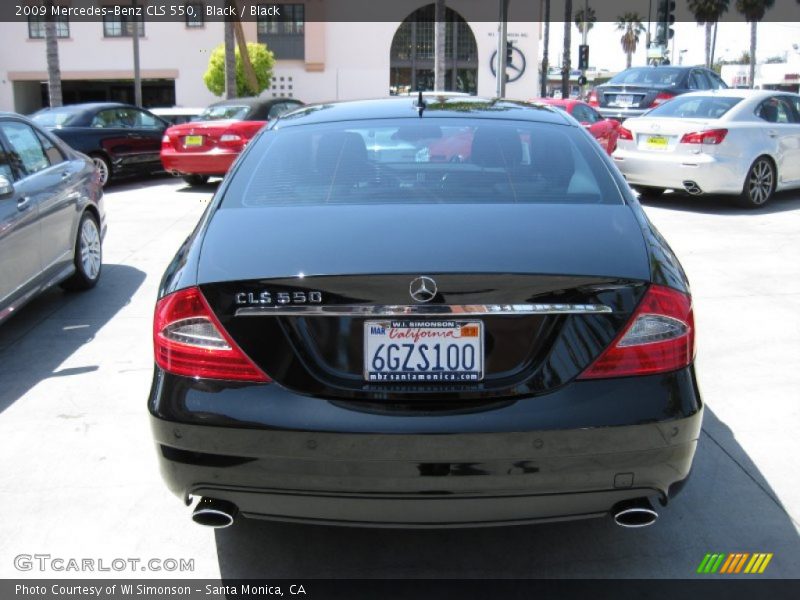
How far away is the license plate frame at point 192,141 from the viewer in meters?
13.2

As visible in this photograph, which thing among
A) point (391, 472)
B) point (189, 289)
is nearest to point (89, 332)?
point (189, 289)

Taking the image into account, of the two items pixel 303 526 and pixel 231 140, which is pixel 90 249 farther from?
pixel 231 140

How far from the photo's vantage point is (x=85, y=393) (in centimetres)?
484

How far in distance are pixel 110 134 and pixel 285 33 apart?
117 ft

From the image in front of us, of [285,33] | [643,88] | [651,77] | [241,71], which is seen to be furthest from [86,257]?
[285,33]

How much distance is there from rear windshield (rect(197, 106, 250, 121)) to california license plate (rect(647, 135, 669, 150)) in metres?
6.02

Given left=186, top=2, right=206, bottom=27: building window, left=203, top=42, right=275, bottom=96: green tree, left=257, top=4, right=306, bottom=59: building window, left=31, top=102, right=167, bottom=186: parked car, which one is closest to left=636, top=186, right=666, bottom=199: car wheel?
left=31, top=102, right=167, bottom=186: parked car

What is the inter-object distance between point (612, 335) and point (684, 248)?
20.9 ft

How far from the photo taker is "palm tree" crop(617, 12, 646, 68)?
293ft

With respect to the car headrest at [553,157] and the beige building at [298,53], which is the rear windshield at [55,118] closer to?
the car headrest at [553,157]

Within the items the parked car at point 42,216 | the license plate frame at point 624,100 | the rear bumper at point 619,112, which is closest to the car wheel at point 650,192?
the rear bumper at point 619,112

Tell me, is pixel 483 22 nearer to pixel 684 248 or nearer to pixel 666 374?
pixel 684 248

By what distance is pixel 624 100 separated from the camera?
18.1m

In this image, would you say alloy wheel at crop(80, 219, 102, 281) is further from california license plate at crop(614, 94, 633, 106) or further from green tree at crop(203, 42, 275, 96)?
green tree at crop(203, 42, 275, 96)
